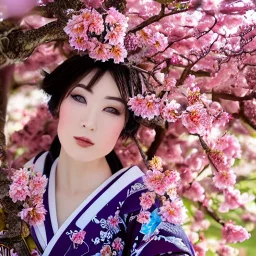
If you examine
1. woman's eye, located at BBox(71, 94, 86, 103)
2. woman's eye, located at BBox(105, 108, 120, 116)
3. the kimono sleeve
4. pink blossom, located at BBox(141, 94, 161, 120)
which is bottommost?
the kimono sleeve

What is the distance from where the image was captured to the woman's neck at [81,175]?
2016 mm

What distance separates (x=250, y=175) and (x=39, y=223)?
1859 mm

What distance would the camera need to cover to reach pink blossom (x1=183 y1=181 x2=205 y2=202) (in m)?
2.77

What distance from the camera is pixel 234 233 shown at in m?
2.51

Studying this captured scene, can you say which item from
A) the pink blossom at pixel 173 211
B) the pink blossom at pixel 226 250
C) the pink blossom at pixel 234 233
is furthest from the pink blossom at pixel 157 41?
the pink blossom at pixel 226 250

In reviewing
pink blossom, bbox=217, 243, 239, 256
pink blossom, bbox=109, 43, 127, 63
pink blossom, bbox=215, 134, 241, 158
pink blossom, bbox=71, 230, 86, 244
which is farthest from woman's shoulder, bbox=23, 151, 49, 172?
pink blossom, bbox=217, 243, 239, 256

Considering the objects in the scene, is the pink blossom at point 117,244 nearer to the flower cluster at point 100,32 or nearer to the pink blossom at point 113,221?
the pink blossom at point 113,221

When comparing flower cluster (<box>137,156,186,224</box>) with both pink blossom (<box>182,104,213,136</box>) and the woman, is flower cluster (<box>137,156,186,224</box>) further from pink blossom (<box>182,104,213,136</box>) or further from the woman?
pink blossom (<box>182,104,213,136</box>)

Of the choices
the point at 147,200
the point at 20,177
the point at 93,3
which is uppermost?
the point at 93,3

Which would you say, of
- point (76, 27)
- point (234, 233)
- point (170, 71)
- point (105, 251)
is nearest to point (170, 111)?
point (76, 27)

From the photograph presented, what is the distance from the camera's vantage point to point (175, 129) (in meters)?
2.75

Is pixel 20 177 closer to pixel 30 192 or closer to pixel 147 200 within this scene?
pixel 30 192

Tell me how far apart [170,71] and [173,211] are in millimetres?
810

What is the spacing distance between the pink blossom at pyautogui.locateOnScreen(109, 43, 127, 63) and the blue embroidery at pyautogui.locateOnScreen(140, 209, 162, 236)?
517mm
